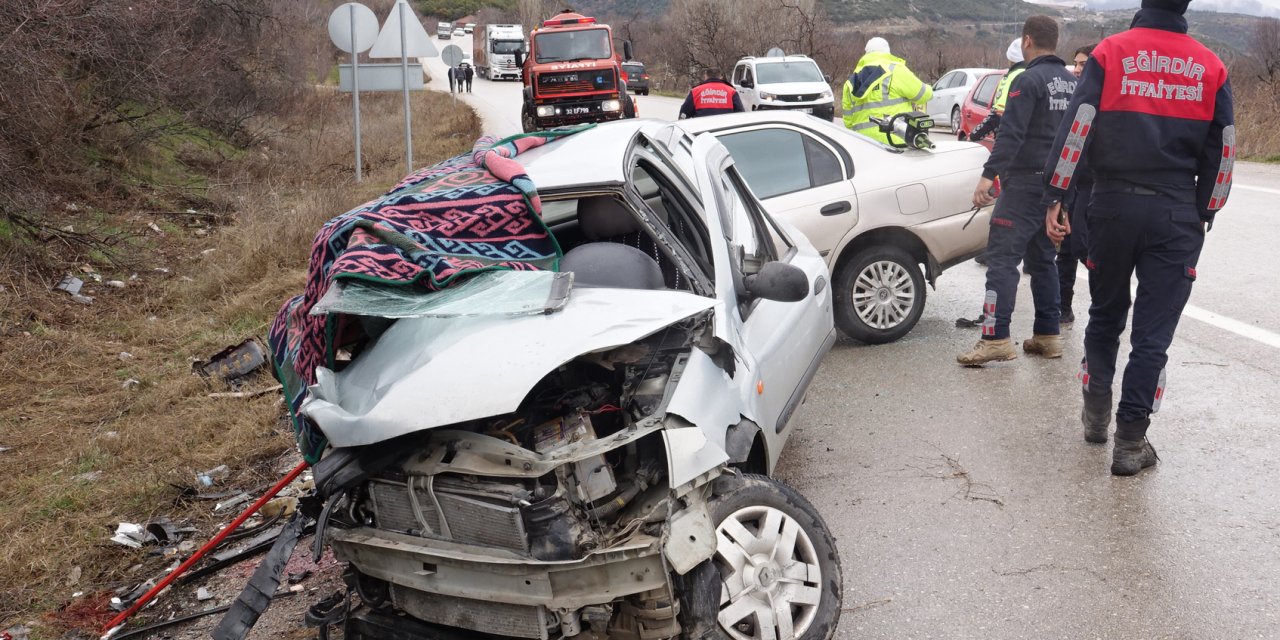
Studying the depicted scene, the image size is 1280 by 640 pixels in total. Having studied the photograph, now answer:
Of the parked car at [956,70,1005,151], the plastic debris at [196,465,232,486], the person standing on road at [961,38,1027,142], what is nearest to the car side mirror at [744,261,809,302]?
the plastic debris at [196,465,232,486]

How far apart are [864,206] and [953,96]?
64.0 feet

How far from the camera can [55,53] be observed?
1009 centimetres

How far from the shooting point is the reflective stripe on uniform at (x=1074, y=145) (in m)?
4.82

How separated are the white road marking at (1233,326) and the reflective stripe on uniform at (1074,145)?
1.99 m

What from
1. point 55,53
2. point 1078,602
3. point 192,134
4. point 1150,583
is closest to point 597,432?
point 1078,602

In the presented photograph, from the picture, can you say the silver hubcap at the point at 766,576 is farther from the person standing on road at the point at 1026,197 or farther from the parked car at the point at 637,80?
the parked car at the point at 637,80

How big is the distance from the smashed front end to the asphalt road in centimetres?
101

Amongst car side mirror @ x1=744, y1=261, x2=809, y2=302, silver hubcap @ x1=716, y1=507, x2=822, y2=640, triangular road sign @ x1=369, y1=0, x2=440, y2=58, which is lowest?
silver hubcap @ x1=716, y1=507, x2=822, y2=640

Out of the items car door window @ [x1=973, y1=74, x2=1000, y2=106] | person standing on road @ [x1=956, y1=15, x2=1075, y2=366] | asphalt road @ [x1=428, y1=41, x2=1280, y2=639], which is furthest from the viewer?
car door window @ [x1=973, y1=74, x2=1000, y2=106]

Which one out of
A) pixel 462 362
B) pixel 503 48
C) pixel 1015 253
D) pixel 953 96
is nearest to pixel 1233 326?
pixel 1015 253

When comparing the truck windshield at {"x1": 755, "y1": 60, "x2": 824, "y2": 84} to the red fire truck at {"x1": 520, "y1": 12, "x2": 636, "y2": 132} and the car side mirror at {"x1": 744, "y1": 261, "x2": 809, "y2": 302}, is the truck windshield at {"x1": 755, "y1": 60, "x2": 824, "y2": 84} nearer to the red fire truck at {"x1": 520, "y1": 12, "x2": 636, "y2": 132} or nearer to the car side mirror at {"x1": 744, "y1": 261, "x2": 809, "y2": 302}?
the red fire truck at {"x1": 520, "y1": 12, "x2": 636, "y2": 132}

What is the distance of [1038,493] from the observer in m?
4.73

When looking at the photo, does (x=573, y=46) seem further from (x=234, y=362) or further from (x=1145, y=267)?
(x=1145, y=267)

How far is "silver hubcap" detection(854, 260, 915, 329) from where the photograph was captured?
281 inches
